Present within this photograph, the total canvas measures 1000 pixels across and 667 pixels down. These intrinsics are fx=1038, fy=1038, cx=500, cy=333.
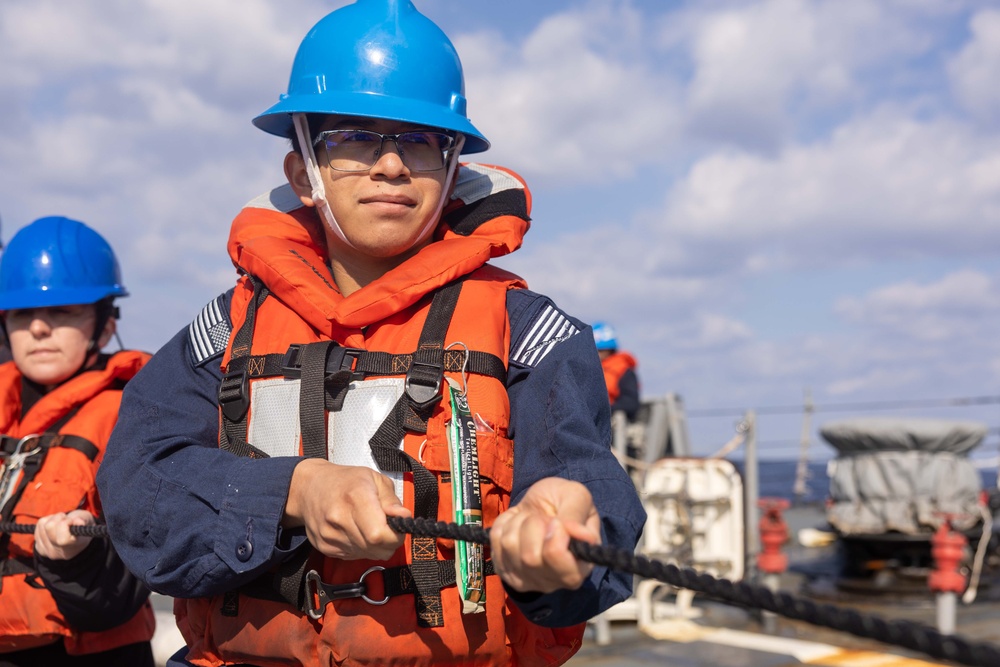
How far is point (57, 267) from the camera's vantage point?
3.64 meters

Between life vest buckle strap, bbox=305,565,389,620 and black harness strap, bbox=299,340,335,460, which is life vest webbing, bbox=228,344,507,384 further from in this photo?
life vest buckle strap, bbox=305,565,389,620

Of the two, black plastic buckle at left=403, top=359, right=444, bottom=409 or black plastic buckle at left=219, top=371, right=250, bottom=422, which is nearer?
black plastic buckle at left=403, top=359, right=444, bottom=409

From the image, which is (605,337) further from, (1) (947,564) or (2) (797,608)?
(2) (797,608)

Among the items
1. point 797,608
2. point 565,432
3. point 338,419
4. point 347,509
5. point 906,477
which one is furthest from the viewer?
point 906,477

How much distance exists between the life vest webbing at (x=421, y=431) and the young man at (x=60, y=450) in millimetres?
1342

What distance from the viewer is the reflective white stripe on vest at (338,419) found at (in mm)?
2020

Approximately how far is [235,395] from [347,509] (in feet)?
1.65

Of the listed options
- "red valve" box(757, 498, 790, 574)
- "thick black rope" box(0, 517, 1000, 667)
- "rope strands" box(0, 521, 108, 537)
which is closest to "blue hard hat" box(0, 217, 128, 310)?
"rope strands" box(0, 521, 108, 537)

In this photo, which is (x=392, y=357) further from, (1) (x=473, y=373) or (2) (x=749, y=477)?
(2) (x=749, y=477)

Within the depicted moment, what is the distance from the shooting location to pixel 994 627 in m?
7.55

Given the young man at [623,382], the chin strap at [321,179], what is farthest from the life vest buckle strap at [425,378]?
the young man at [623,382]

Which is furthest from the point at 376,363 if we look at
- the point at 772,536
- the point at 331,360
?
the point at 772,536

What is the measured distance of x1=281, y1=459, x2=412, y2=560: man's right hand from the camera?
5.51ft

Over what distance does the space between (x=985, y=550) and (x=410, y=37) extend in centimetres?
868
